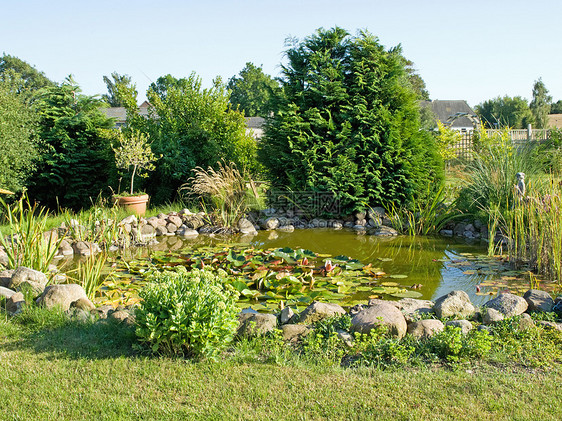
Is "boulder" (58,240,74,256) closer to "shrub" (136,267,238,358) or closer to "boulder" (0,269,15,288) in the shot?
"boulder" (0,269,15,288)

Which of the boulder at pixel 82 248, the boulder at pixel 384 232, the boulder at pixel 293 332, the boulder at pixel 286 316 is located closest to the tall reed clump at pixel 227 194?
the boulder at pixel 82 248

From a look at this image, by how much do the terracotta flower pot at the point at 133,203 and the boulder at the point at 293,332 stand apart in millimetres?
6565

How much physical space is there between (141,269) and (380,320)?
3509mm

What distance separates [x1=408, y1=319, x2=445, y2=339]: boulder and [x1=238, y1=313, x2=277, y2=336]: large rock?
3.54ft

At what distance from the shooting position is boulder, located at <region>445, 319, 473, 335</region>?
Answer: 3.62m

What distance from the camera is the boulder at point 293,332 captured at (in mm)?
3658

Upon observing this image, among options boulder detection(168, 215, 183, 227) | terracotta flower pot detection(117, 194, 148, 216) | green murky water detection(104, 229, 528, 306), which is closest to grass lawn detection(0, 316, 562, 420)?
green murky water detection(104, 229, 528, 306)

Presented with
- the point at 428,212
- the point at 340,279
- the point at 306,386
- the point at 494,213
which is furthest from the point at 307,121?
the point at 306,386

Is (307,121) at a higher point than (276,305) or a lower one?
higher

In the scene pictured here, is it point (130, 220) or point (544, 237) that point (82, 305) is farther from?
point (544, 237)

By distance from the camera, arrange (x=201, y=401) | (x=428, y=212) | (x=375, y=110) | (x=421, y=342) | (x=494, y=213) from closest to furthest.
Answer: (x=201, y=401) → (x=421, y=342) → (x=494, y=213) → (x=428, y=212) → (x=375, y=110)

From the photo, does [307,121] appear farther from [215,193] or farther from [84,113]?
[84,113]

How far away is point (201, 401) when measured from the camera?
9.00 ft

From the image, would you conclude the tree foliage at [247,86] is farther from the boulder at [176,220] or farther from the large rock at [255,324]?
the large rock at [255,324]
